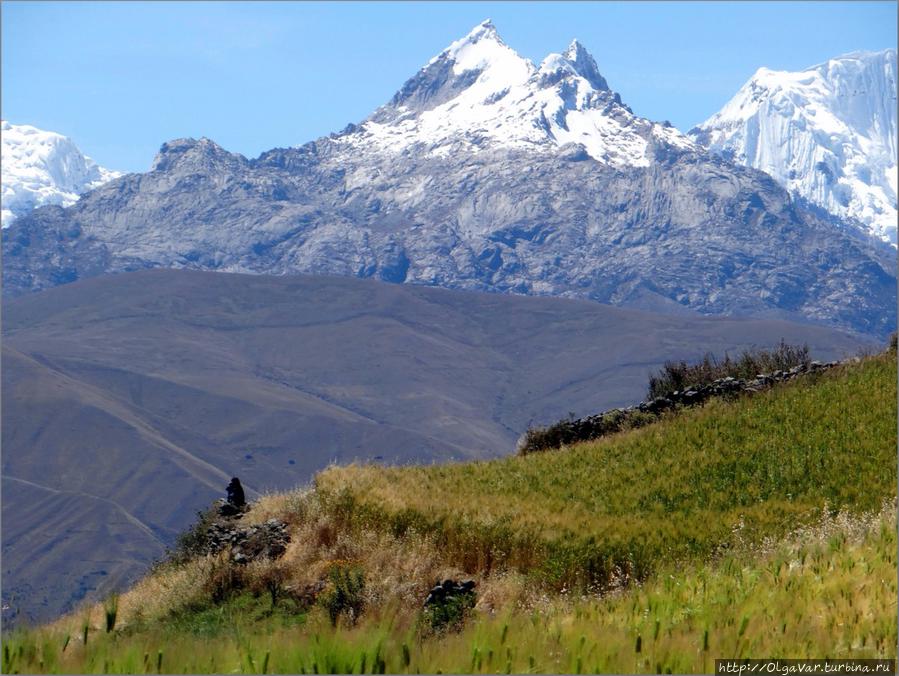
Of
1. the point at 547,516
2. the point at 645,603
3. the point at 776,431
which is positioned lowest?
the point at 645,603

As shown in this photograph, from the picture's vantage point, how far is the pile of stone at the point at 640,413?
3444 cm

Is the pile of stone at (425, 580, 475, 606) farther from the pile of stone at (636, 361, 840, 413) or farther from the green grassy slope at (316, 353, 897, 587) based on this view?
the pile of stone at (636, 361, 840, 413)

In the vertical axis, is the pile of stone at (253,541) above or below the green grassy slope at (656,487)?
below

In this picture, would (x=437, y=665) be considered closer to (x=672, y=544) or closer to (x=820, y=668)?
(x=820, y=668)

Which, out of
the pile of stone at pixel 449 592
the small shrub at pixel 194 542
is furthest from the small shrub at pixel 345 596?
the small shrub at pixel 194 542

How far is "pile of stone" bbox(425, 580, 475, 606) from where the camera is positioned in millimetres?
19844

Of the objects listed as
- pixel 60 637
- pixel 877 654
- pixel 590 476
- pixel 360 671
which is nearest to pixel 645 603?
pixel 877 654

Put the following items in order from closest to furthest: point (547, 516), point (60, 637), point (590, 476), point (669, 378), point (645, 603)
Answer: point (60, 637), point (645, 603), point (547, 516), point (590, 476), point (669, 378)

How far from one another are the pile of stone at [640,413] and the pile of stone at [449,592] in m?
14.3

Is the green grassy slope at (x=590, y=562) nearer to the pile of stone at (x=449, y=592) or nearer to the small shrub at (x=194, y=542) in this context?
the pile of stone at (x=449, y=592)

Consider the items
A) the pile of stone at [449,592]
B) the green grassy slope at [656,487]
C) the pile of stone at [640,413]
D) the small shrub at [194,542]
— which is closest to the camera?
the pile of stone at [449,592]

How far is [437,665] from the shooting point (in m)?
12.3

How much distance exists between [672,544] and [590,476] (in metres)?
6.13

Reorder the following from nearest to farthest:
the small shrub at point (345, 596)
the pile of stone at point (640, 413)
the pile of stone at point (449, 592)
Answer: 1. the pile of stone at point (449, 592)
2. the small shrub at point (345, 596)
3. the pile of stone at point (640, 413)
